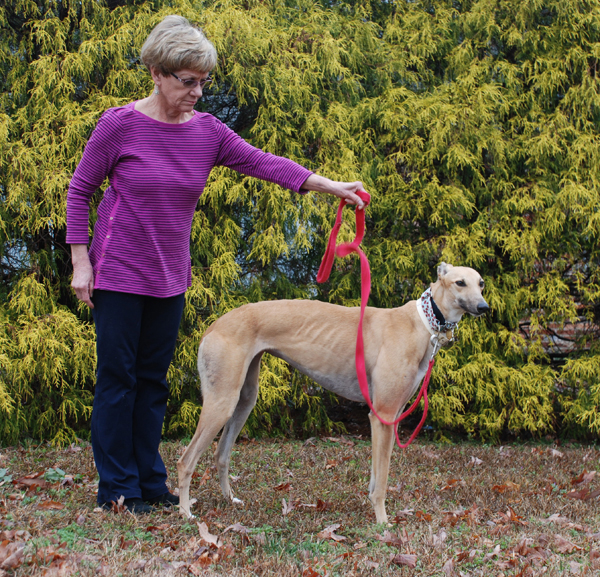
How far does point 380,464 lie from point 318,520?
49cm

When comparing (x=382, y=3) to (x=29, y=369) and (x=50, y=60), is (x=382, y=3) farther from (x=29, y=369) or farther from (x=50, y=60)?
(x=29, y=369)

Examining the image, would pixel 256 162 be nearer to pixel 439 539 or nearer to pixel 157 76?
pixel 157 76

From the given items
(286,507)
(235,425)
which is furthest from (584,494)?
(235,425)

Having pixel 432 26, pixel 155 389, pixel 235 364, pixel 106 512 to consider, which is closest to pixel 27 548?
pixel 106 512

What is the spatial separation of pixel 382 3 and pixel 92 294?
526 centimetres

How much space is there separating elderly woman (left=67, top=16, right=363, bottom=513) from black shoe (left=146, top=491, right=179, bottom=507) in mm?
209

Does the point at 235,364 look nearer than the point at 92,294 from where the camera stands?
No

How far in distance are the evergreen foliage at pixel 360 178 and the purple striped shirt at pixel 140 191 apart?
214cm

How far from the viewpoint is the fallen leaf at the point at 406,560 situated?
2832mm

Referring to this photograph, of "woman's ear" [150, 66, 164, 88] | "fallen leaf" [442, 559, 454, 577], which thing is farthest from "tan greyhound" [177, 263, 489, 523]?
"woman's ear" [150, 66, 164, 88]

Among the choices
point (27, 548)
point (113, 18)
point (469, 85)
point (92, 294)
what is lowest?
point (27, 548)

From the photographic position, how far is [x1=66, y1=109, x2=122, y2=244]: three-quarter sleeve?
10.1 ft

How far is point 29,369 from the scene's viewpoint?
4.98 metres

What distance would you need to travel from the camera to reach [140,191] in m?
3.13
